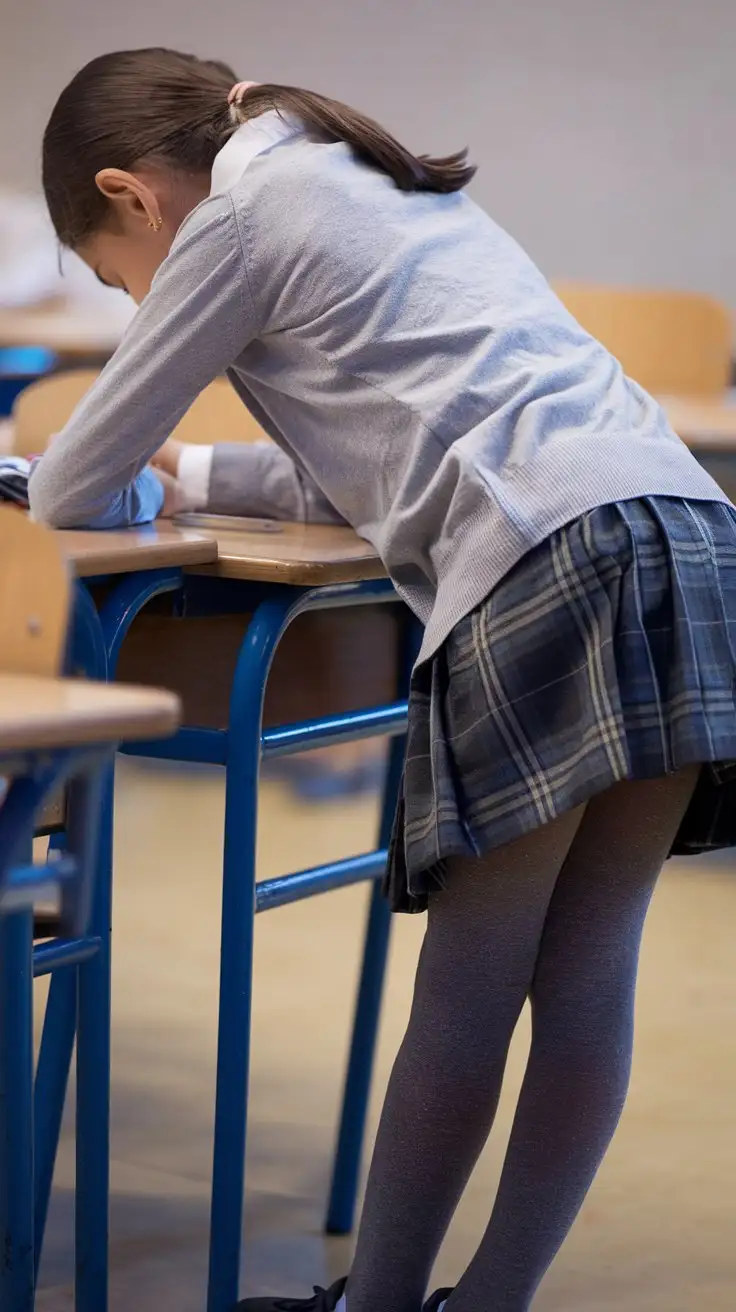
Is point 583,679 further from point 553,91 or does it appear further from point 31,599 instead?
point 553,91

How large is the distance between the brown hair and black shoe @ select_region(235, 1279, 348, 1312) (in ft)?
2.97

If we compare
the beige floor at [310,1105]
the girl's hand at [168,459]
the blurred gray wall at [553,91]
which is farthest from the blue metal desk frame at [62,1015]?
the blurred gray wall at [553,91]

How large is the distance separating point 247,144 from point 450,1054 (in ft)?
2.35

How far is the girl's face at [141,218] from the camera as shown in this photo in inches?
53.2

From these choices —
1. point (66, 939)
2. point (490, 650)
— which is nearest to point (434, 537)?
point (490, 650)

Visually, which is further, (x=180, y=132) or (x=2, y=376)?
(x=2, y=376)

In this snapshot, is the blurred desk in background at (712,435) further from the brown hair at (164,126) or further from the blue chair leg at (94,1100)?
the blue chair leg at (94,1100)

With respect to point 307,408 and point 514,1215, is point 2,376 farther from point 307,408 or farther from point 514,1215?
point 514,1215

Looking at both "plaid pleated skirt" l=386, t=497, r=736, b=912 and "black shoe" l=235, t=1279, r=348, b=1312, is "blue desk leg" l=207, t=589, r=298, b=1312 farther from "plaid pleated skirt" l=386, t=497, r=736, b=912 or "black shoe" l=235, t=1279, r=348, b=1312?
"plaid pleated skirt" l=386, t=497, r=736, b=912

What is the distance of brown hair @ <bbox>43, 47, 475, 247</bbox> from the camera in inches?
51.1

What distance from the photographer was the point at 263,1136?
6.43 feet

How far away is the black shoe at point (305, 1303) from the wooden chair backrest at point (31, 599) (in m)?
0.65

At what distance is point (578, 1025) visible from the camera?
1216 mm

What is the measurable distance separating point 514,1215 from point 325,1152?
744mm
